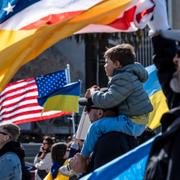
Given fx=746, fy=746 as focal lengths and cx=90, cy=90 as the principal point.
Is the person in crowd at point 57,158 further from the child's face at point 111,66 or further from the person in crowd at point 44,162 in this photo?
the child's face at point 111,66

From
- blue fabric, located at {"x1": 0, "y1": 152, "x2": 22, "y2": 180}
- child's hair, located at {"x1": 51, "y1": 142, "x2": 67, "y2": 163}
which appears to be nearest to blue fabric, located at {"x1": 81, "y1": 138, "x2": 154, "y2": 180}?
blue fabric, located at {"x1": 0, "y1": 152, "x2": 22, "y2": 180}

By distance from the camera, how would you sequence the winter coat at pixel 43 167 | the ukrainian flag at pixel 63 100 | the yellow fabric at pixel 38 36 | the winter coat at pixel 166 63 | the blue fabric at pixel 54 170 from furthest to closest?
the winter coat at pixel 43 167, the ukrainian flag at pixel 63 100, the blue fabric at pixel 54 170, the yellow fabric at pixel 38 36, the winter coat at pixel 166 63

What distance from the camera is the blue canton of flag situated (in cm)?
1087

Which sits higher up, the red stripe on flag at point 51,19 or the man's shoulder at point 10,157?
the red stripe on flag at point 51,19

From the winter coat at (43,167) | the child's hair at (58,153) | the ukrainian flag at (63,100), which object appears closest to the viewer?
the child's hair at (58,153)

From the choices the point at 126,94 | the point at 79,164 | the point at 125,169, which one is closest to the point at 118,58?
the point at 126,94

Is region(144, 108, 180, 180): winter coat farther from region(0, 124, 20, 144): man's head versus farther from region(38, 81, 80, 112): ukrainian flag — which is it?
region(38, 81, 80, 112): ukrainian flag

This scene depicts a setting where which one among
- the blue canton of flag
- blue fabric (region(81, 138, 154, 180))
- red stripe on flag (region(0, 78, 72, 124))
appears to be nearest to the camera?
blue fabric (region(81, 138, 154, 180))

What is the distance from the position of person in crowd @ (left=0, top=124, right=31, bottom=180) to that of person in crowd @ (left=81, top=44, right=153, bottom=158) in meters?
1.81

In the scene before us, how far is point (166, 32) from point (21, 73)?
30856 millimetres

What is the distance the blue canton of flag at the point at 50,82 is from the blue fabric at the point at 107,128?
19.1 ft

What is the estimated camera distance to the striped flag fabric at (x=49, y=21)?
4.63 meters

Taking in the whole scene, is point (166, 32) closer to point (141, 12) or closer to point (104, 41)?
point (141, 12)

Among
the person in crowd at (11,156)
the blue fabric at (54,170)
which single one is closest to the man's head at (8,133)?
the person in crowd at (11,156)
